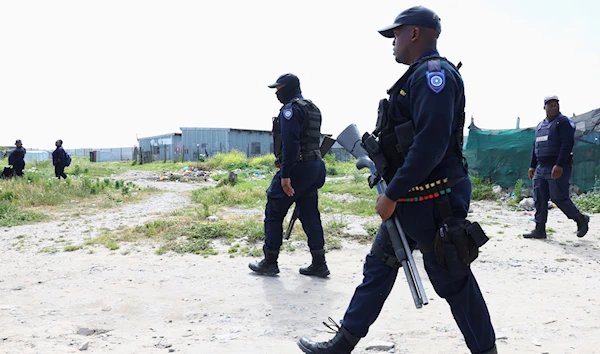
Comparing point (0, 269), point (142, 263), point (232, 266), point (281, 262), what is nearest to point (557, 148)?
point (281, 262)

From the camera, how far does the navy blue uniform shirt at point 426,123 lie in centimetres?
201

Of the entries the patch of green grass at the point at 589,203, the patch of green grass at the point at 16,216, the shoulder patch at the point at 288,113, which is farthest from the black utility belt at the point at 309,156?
the patch of green grass at the point at 589,203

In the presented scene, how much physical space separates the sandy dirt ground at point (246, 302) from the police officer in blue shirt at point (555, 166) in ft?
1.19

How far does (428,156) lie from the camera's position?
6.66ft

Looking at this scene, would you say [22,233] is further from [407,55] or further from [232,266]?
[407,55]

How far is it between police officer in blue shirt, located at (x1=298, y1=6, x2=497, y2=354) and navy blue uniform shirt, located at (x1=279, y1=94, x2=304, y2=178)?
1.83 metres

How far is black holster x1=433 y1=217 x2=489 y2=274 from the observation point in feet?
6.76

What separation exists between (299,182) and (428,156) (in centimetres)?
236

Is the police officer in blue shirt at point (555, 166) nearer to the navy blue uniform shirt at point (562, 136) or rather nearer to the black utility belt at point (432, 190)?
the navy blue uniform shirt at point (562, 136)

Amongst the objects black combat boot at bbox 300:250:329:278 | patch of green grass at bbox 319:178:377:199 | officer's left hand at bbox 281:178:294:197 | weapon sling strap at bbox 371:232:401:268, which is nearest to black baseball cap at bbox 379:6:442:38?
weapon sling strap at bbox 371:232:401:268

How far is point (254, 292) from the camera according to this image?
3.87 metres

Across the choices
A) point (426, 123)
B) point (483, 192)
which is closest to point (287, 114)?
point (426, 123)

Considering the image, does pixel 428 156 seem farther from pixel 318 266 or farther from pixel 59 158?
pixel 59 158

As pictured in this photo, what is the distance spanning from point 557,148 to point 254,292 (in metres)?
4.47
